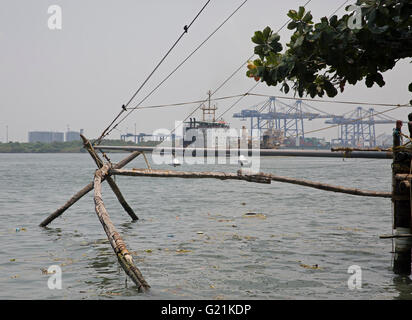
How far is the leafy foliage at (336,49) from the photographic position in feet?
22.4

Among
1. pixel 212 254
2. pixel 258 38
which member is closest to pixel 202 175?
pixel 212 254

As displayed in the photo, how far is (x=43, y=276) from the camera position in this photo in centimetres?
981

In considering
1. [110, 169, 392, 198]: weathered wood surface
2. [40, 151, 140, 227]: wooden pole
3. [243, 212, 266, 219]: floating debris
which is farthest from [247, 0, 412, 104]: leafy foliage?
[243, 212, 266, 219]: floating debris

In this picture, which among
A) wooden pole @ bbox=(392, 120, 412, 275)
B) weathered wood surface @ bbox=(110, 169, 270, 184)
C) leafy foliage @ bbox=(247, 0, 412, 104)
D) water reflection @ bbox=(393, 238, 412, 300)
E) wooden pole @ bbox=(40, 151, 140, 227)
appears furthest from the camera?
wooden pole @ bbox=(40, 151, 140, 227)

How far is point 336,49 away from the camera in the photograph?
7348 mm

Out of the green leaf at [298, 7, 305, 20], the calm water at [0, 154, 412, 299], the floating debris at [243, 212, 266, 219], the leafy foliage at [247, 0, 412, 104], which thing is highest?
the green leaf at [298, 7, 305, 20]

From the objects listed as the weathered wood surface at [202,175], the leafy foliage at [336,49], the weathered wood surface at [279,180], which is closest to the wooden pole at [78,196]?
the weathered wood surface at [202,175]

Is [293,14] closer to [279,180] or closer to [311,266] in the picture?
[279,180]

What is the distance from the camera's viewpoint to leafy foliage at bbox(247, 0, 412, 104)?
22.4 ft

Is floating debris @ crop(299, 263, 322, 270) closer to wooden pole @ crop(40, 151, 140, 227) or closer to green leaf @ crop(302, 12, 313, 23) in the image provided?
green leaf @ crop(302, 12, 313, 23)
